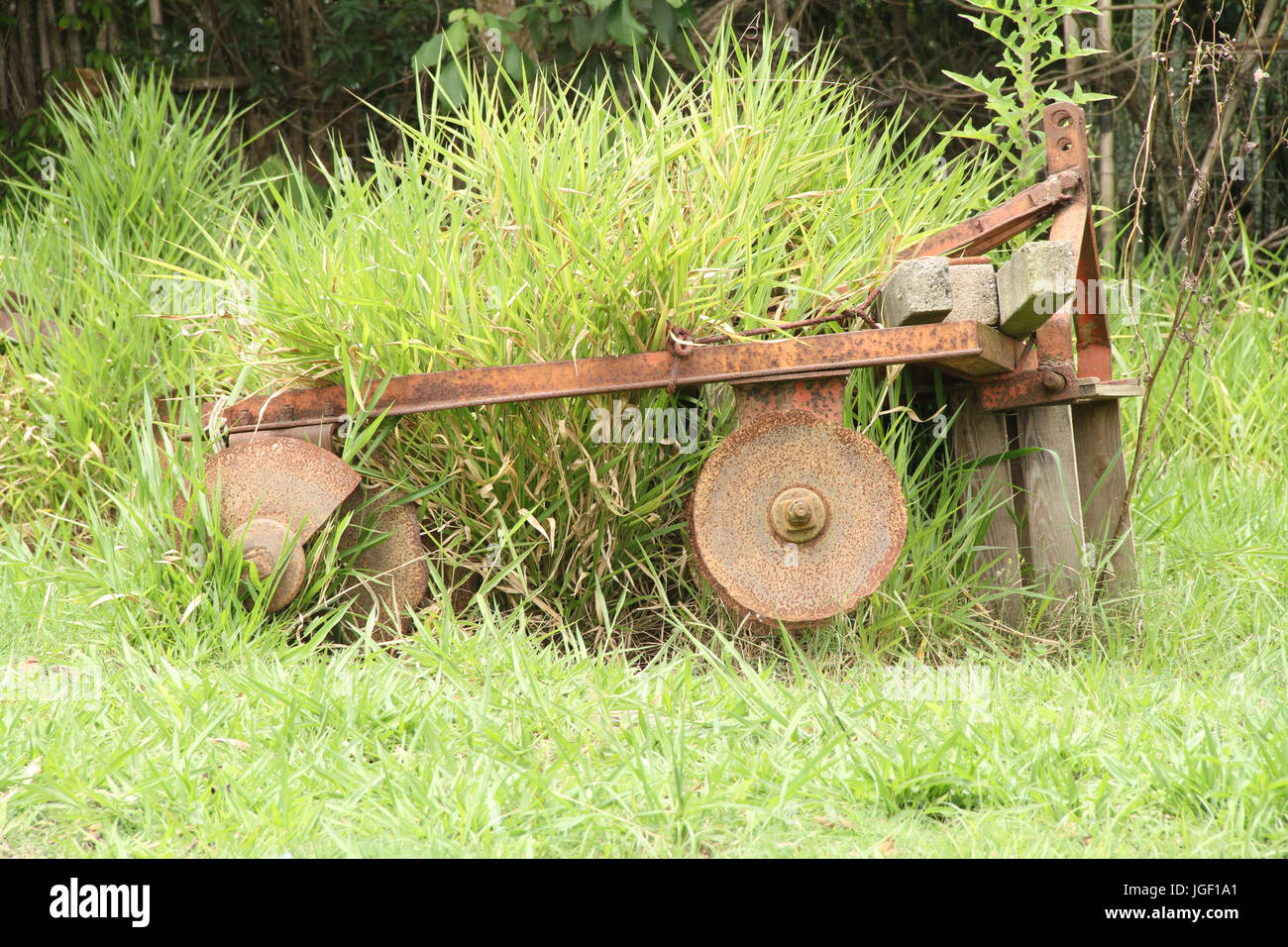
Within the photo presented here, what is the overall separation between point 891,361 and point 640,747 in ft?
3.23

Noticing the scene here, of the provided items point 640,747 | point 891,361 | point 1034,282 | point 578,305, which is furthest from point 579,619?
point 1034,282

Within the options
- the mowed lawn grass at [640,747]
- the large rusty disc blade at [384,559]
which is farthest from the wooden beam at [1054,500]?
the large rusty disc blade at [384,559]

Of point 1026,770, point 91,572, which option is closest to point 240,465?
point 91,572

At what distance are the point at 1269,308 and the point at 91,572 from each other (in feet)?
14.7

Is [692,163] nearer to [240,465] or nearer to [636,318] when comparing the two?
[636,318]

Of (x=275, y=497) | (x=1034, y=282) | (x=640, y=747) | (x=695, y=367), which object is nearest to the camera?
(x=640, y=747)

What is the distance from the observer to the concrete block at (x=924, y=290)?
92.6 inches

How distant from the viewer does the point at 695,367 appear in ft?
8.13

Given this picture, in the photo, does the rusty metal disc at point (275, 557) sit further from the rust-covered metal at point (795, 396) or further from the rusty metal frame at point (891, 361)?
the rust-covered metal at point (795, 396)

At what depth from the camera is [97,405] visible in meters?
3.63

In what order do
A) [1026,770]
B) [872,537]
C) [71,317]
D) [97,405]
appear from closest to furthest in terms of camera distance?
1. [1026,770]
2. [872,537]
3. [97,405]
4. [71,317]

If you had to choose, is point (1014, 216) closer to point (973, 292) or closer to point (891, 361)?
point (973, 292)

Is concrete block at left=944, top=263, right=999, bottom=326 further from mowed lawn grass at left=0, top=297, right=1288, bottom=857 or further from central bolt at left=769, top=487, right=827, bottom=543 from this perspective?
mowed lawn grass at left=0, top=297, right=1288, bottom=857

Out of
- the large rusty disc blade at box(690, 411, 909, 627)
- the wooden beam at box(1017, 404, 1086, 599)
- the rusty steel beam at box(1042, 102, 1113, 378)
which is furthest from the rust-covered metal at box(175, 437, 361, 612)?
the rusty steel beam at box(1042, 102, 1113, 378)
